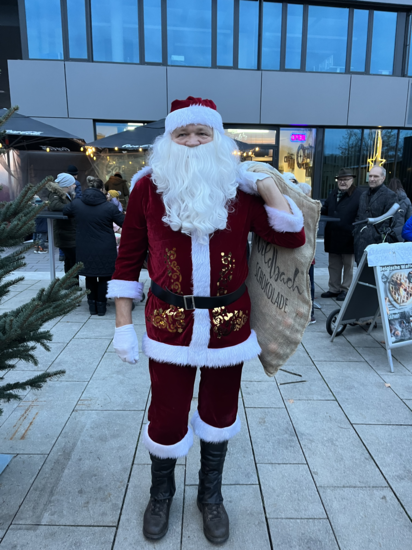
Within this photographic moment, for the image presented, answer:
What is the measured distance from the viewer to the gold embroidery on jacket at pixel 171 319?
1802 mm

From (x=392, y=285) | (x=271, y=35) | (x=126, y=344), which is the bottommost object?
(x=392, y=285)

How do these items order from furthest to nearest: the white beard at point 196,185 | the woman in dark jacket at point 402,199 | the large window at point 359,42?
1. the large window at point 359,42
2. the woman in dark jacket at point 402,199
3. the white beard at point 196,185

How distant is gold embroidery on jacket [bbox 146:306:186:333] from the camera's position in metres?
1.80

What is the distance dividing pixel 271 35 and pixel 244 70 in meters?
1.41

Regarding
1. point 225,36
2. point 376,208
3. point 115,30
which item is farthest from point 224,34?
point 376,208

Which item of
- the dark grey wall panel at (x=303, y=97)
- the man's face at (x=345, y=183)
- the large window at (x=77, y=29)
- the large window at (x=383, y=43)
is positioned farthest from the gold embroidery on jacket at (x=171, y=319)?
the large window at (x=383, y=43)

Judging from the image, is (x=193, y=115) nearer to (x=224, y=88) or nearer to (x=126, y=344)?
(x=126, y=344)

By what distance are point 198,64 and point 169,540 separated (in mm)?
11998

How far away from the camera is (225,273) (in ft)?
5.90

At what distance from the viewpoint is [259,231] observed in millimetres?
1931

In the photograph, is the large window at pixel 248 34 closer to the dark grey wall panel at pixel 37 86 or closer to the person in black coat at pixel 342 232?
Answer: the dark grey wall panel at pixel 37 86

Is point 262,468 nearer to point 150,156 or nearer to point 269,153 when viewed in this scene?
point 150,156

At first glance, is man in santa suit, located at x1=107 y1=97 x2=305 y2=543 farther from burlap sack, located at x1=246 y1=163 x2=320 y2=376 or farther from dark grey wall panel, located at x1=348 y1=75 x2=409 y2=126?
dark grey wall panel, located at x1=348 y1=75 x2=409 y2=126

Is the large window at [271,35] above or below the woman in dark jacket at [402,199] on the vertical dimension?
above
